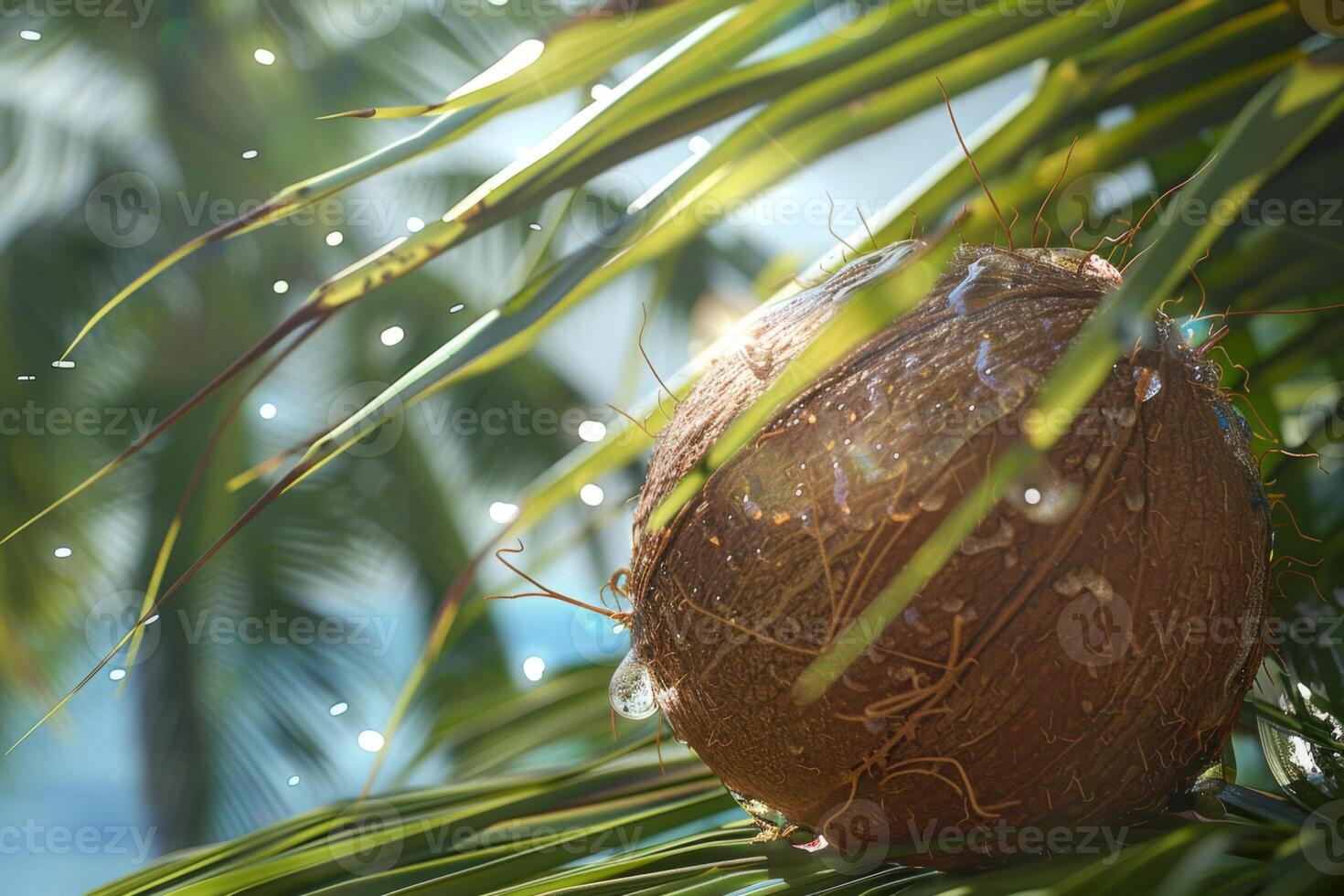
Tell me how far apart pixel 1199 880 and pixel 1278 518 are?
305mm

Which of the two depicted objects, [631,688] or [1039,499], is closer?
[1039,499]

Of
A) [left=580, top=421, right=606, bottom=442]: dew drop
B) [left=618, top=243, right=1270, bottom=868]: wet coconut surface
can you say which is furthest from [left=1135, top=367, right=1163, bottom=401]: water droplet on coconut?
[left=580, top=421, right=606, bottom=442]: dew drop

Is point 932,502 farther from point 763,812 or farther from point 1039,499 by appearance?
point 763,812

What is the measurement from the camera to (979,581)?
0.42 metres

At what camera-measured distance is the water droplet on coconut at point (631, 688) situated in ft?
1.77

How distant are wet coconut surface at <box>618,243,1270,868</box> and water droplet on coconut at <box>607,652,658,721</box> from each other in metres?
0.06

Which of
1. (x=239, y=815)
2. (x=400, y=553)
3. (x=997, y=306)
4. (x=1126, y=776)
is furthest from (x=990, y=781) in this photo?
(x=239, y=815)

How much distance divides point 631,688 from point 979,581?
0.20 meters

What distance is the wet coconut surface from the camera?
42 cm

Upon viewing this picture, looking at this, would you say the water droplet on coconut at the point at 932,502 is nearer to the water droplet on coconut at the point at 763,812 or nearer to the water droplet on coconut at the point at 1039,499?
the water droplet on coconut at the point at 1039,499

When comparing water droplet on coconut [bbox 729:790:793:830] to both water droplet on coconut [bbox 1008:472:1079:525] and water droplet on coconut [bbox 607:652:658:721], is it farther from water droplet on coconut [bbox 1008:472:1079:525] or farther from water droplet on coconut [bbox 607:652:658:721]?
water droplet on coconut [bbox 1008:472:1079:525]

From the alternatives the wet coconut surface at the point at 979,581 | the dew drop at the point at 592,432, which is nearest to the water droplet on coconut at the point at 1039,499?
the wet coconut surface at the point at 979,581

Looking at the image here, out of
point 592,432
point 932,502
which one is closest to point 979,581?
point 932,502

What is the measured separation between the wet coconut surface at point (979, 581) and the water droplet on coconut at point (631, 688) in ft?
0.20
